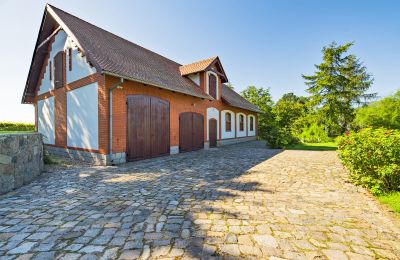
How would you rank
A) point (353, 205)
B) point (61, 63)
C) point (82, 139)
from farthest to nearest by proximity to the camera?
point (61, 63) → point (82, 139) → point (353, 205)

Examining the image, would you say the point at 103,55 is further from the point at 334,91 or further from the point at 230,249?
the point at 334,91

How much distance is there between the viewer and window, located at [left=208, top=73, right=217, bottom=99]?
49.4 feet

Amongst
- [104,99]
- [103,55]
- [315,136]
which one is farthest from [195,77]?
[315,136]

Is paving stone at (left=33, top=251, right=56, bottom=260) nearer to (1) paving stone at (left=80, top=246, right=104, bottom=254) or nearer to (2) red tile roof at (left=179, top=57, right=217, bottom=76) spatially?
(1) paving stone at (left=80, top=246, right=104, bottom=254)

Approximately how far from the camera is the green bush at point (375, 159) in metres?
4.41

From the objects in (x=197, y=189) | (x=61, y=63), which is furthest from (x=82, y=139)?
(x=197, y=189)

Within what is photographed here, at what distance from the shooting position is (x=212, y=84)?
50.9 feet

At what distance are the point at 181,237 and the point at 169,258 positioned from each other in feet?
1.44

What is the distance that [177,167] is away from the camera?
7.73 m

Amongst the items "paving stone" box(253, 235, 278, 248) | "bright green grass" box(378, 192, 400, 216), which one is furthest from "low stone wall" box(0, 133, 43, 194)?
"bright green grass" box(378, 192, 400, 216)

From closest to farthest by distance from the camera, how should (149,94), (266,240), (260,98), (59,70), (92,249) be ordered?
(92,249), (266,240), (149,94), (59,70), (260,98)

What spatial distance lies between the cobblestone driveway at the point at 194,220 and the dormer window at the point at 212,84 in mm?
10491

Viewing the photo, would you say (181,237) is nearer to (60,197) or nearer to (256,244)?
(256,244)

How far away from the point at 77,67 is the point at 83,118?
241 cm
